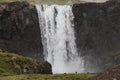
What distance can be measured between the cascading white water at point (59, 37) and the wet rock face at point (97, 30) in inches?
99.1

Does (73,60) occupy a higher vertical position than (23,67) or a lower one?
higher

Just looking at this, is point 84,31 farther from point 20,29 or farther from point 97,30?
point 20,29

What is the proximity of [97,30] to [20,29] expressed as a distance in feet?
80.6

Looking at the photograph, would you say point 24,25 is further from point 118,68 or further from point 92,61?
point 118,68

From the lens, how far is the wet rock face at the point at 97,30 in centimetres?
12728

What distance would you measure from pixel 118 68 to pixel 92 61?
9517 cm

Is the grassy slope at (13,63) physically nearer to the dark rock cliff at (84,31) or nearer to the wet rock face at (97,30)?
the dark rock cliff at (84,31)

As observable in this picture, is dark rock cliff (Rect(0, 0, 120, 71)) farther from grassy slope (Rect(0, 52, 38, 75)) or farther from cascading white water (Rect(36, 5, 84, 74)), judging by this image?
grassy slope (Rect(0, 52, 38, 75))

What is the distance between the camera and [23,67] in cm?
Answer: 8656

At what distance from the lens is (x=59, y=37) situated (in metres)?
130

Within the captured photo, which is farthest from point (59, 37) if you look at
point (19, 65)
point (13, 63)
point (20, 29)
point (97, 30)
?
point (13, 63)

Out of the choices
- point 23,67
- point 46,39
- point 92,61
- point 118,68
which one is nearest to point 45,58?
point 46,39

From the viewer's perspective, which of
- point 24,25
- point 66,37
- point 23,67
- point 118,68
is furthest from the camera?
point 66,37

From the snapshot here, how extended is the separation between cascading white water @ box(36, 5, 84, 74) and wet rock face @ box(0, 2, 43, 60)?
9.55 ft
